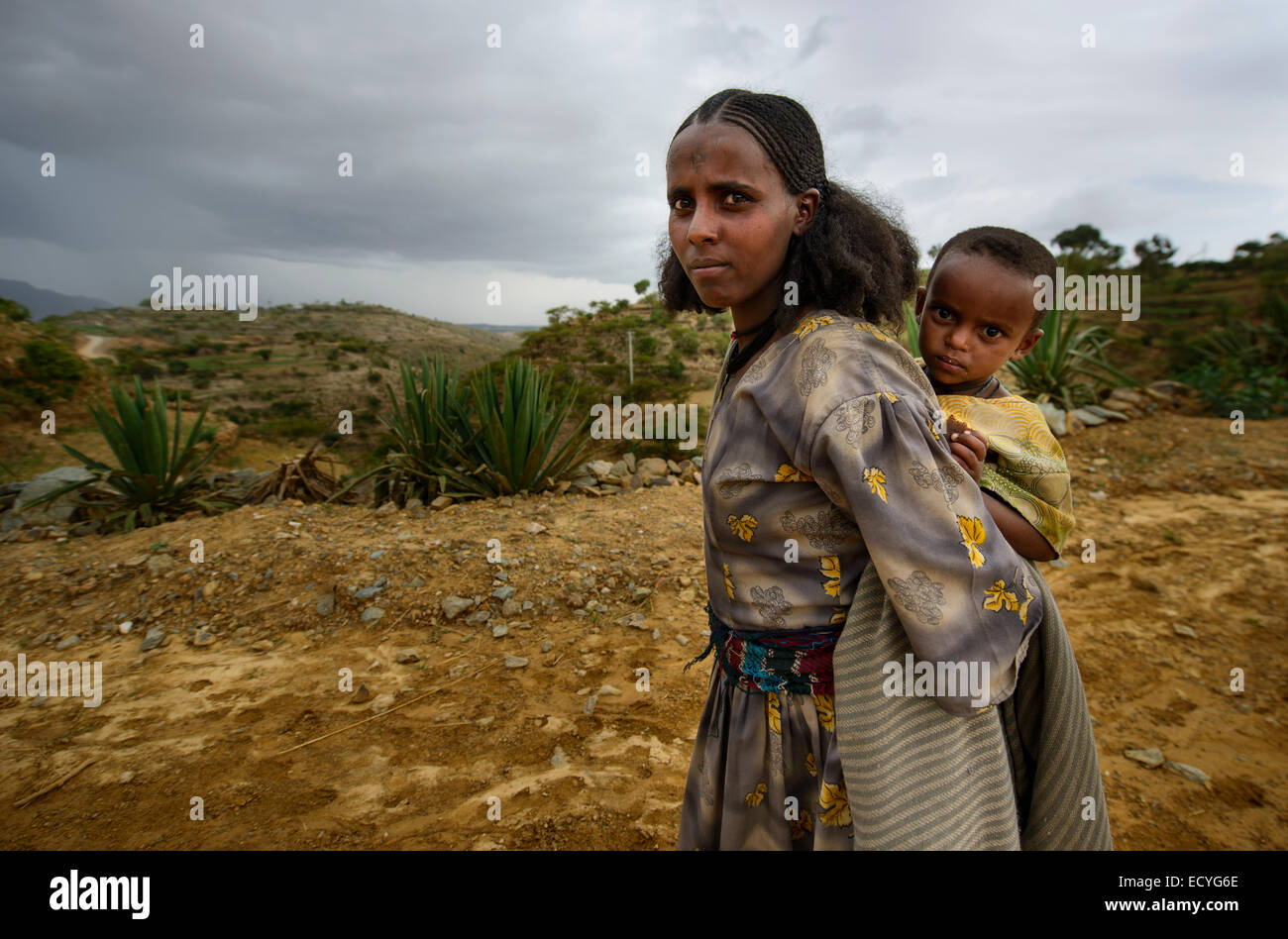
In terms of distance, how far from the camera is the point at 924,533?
87 cm

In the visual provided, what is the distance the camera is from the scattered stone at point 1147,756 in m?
2.65

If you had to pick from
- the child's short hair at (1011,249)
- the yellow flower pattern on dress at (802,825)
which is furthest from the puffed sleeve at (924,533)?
the child's short hair at (1011,249)

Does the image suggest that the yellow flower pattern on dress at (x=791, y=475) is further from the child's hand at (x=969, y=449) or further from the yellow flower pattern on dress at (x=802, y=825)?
the yellow flower pattern on dress at (x=802, y=825)

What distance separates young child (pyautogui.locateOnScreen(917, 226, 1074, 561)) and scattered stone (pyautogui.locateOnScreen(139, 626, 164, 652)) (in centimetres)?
426

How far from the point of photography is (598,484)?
660 cm

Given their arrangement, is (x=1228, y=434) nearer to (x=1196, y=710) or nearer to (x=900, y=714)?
(x=1196, y=710)

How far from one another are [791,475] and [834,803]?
55 cm

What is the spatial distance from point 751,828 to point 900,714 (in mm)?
428

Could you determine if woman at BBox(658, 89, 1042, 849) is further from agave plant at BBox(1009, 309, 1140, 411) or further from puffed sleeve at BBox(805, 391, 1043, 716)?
agave plant at BBox(1009, 309, 1140, 411)

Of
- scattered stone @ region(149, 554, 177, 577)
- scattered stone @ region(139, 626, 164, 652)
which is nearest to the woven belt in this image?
scattered stone @ region(139, 626, 164, 652)

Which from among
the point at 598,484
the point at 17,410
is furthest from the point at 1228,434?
the point at 17,410

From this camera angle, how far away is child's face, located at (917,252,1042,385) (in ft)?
4.10

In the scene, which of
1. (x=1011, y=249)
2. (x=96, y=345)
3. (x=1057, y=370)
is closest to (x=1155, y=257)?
(x=1057, y=370)

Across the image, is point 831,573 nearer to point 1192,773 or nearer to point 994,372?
point 994,372
